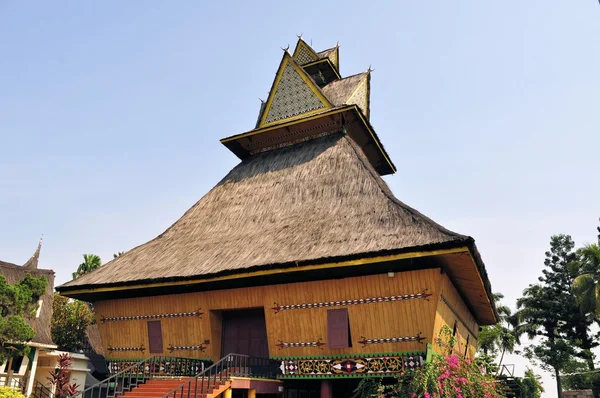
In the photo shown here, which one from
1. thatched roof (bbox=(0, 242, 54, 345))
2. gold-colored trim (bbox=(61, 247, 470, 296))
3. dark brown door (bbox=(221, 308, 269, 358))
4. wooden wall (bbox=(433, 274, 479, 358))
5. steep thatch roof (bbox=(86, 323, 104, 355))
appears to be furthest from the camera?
steep thatch roof (bbox=(86, 323, 104, 355))

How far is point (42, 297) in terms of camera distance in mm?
26625

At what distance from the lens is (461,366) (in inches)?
469

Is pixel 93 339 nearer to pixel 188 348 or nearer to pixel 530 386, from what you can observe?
pixel 188 348

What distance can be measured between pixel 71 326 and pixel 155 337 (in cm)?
1971

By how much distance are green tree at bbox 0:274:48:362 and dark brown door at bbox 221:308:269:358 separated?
858 centimetres

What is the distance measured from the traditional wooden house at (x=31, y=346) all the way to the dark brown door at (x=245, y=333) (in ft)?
34.9

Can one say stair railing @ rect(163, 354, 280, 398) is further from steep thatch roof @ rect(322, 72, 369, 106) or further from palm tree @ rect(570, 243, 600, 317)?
palm tree @ rect(570, 243, 600, 317)

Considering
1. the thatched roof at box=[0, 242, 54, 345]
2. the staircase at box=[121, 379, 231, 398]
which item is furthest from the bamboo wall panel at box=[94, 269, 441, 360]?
the thatched roof at box=[0, 242, 54, 345]

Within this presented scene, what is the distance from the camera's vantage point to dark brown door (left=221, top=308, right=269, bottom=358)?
50.2ft

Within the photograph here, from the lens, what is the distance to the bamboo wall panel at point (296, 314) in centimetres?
1227

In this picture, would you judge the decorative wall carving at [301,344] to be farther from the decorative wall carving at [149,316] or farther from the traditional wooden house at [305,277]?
the decorative wall carving at [149,316]

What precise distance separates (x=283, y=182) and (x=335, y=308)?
6.12 metres

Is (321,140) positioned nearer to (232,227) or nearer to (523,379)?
(232,227)

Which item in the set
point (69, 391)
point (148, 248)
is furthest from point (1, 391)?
point (148, 248)
